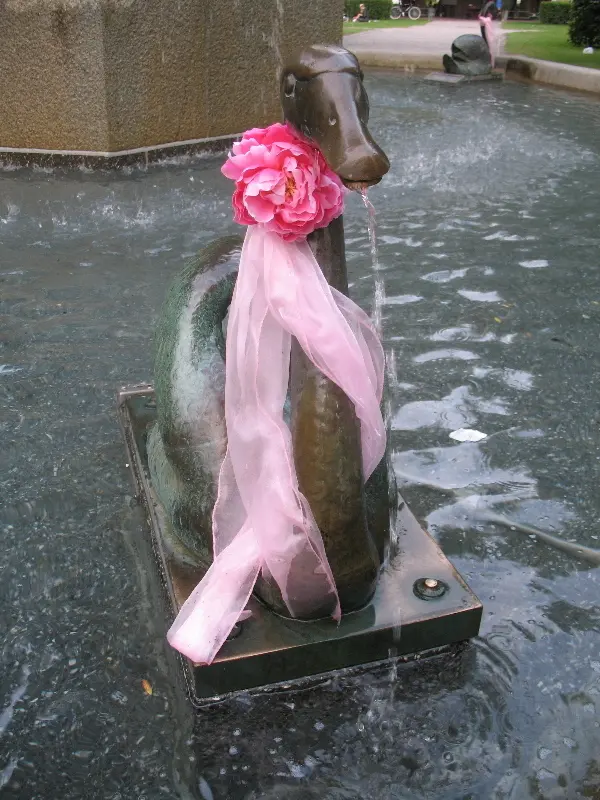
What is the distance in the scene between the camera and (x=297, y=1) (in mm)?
8758

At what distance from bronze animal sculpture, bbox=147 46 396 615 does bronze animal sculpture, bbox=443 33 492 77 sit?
14507 mm

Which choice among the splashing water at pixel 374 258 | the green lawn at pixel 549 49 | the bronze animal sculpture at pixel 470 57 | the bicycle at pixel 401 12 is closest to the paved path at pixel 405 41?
the green lawn at pixel 549 49

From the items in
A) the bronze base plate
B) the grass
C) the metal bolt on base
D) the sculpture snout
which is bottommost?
the bronze base plate

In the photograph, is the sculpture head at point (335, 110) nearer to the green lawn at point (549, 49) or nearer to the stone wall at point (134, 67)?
the stone wall at point (134, 67)

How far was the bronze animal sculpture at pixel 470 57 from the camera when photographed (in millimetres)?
15641

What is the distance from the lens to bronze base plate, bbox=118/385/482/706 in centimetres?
227

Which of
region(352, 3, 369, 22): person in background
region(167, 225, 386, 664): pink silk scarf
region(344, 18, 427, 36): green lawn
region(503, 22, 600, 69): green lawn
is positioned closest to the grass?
region(344, 18, 427, 36): green lawn

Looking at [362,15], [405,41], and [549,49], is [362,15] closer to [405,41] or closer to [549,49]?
[405,41]

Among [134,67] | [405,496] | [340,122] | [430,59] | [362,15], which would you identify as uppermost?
[340,122]

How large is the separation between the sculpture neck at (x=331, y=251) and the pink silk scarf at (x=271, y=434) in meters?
0.03

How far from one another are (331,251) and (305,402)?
0.39m

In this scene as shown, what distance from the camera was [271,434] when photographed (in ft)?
7.22

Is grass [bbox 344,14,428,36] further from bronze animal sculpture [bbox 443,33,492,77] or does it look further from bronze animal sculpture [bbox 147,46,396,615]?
bronze animal sculpture [bbox 147,46,396,615]

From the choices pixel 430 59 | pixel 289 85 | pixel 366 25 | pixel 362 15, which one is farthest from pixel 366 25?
pixel 289 85
